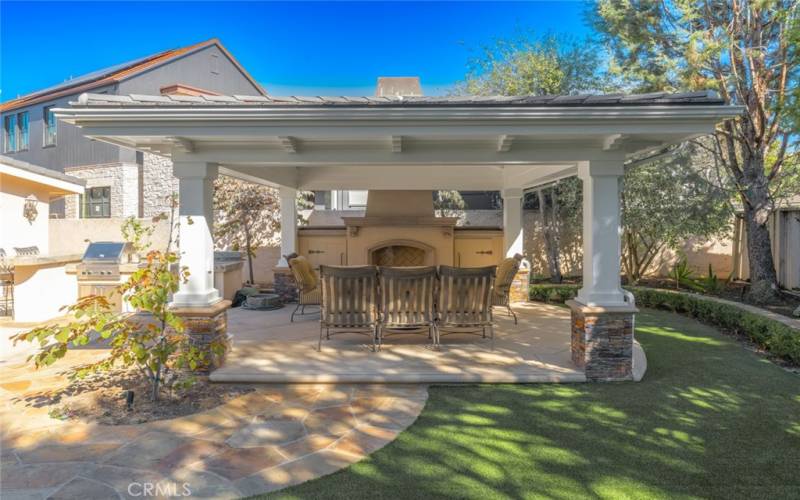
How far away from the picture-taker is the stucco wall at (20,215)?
961 cm

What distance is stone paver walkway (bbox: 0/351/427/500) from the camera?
9.50 feet

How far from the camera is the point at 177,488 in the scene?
9.41ft

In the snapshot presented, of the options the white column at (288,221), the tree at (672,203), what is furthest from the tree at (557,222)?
the white column at (288,221)

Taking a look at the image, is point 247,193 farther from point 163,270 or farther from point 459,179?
point 163,270

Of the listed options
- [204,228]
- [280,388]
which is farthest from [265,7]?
[280,388]

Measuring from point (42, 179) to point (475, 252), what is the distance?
10036 millimetres

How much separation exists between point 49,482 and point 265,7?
37.7ft

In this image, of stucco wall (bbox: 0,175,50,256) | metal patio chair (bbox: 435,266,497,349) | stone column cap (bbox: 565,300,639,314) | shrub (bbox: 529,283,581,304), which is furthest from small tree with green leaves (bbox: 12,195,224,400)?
shrub (bbox: 529,283,581,304)

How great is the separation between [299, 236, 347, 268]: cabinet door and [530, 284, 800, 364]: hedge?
15.4 ft

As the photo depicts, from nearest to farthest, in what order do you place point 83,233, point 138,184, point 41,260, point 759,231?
1. point 41,260
2. point 759,231
3. point 83,233
4. point 138,184

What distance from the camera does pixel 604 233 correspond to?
4910mm

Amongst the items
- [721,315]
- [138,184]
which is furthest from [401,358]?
[138,184]

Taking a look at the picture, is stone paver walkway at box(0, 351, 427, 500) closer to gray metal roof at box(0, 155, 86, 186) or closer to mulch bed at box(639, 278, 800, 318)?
gray metal roof at box(0, 155, 86, 186)

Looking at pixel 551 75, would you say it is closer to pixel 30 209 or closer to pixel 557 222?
pixel 557 222
